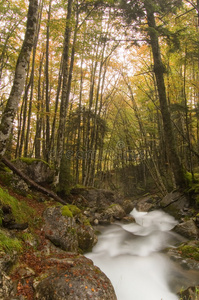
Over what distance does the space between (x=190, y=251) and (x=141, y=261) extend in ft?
4.22

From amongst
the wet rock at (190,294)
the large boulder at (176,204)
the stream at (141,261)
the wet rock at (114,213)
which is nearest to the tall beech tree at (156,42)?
the large boulder at (176,204)

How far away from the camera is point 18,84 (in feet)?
15.2

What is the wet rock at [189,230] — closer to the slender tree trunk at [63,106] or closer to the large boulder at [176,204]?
the large boulder at [176,204]

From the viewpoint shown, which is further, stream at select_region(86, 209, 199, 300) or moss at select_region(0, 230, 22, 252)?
stream at select_region(86, 209, 199, 300)

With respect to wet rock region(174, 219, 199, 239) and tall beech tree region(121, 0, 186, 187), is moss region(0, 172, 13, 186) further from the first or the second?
tall beech tree region(121, 0, 186, 187)

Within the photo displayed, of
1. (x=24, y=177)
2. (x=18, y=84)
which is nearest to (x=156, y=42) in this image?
(x=18, y=84)

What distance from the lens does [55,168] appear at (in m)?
6.70

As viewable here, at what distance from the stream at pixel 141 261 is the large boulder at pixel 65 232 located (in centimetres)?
42

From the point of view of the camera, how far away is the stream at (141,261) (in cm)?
341

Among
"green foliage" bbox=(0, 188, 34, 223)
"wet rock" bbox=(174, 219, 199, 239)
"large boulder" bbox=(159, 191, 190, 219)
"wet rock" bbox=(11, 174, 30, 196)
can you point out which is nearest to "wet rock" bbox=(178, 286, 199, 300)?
"wet rock" bbox=(174, 219, 199, 239)

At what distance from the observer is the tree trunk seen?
4445 millimetres

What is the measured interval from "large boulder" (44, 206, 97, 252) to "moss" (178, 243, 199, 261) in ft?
8.23

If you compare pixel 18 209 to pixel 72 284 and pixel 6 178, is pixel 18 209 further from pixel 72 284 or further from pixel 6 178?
pixel 72 284

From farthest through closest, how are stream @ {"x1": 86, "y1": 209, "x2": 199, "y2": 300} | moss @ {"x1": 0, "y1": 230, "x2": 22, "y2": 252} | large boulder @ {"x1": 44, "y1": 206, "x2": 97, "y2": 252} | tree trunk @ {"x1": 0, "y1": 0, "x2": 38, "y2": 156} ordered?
tree trunk @ {"x1": 0, "y1": 0, "x2": 38, "y2": 156} → large boulder @ {"x1": 44, "y1": 206, "x2": 97, "y2": 252} → stream @ {"x1": 86, "y1": 209, "x2": 199, "y2": 300} → moss @ {"x1": 0, "y1": 230, "x2": 22, "y2": 252}
